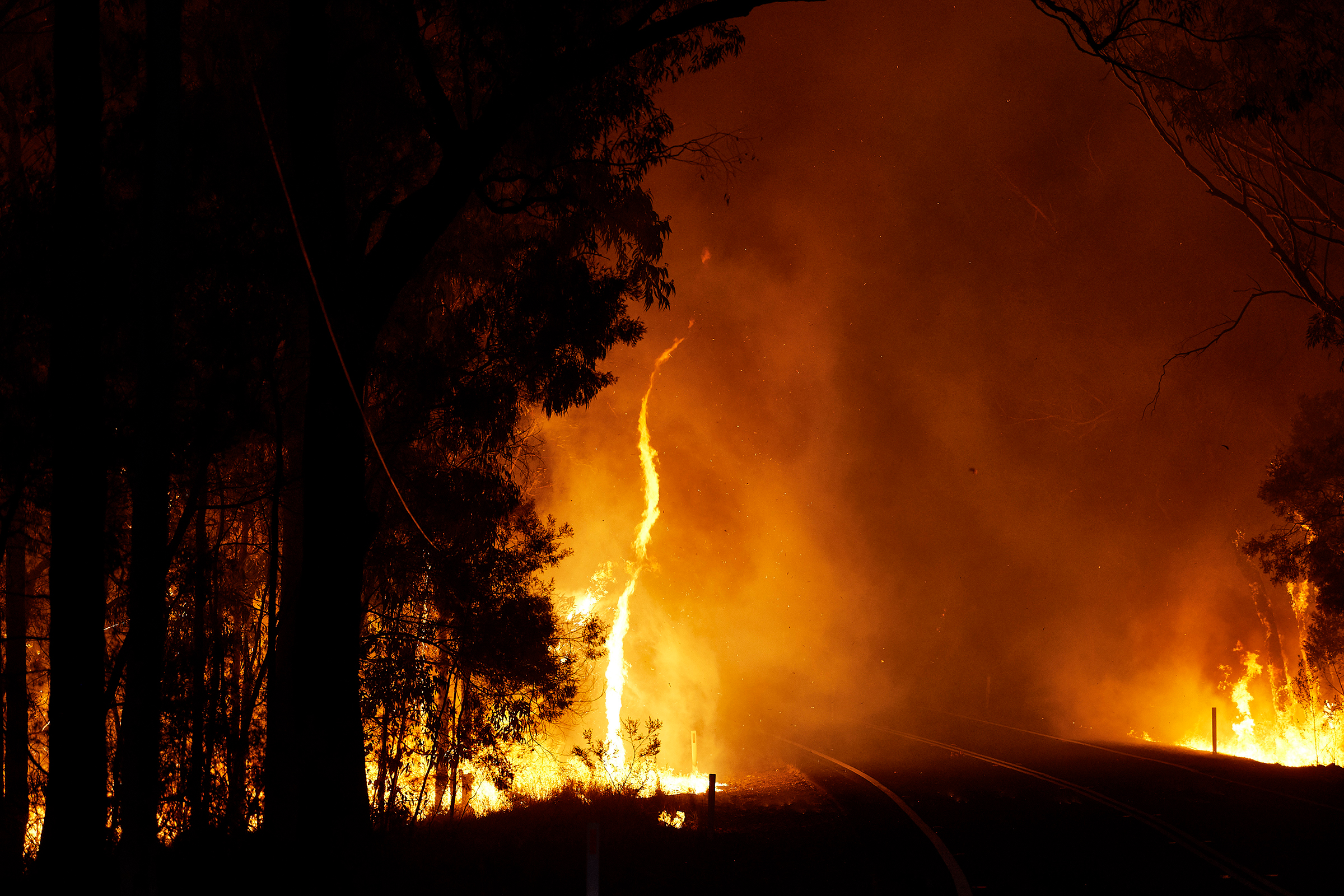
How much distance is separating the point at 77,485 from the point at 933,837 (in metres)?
10.6

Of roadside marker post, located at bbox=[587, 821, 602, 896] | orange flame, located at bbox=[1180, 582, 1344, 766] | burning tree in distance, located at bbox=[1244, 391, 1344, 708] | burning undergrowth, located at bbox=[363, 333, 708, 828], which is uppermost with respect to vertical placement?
burning tree in distance, located at bbox=[1244, 391, 1344, 708]

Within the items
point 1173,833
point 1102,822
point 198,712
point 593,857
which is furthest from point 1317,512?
point 198,712

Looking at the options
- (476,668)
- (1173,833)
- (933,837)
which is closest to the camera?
(1173,833)

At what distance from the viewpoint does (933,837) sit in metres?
12.5

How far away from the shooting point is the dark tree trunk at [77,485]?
24.5ft

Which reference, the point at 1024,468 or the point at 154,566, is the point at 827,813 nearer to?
the point at 154,566

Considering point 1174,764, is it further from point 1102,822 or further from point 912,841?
point 912,841

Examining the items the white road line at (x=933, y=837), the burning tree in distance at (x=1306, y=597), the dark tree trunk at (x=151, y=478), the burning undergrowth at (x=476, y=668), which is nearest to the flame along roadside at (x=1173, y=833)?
the white road line at (x=933, y=837)

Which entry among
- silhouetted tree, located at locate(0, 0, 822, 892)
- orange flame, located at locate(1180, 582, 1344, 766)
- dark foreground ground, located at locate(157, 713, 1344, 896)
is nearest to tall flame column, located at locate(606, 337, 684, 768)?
dark foreground ground, located at locate(157, 713, 1344, 896)

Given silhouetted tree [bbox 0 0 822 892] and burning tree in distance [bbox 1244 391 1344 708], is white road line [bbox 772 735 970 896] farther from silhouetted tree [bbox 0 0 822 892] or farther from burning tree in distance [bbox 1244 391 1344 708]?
burning tree in distance [bbox 1244 391 1344 708]

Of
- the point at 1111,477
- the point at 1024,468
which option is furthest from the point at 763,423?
the point at 1111,477

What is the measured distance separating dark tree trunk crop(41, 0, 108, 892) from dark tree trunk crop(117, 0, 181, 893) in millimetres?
1636

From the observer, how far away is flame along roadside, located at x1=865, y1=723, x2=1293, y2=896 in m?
9.62

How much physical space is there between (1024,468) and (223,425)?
5280 centimetres
